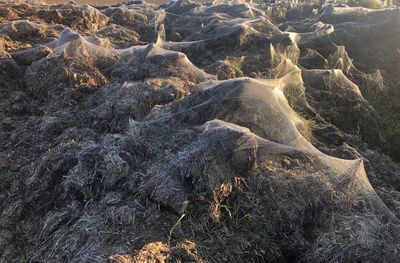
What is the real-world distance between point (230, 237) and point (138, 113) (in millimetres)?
2402

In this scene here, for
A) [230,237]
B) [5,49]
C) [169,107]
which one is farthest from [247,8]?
[230,237]

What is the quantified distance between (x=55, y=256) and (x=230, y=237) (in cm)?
142

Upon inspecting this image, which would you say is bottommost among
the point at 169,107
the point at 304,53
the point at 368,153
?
the point at 304,53

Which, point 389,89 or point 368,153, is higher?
point 368,153

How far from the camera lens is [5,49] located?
8039 millimetres

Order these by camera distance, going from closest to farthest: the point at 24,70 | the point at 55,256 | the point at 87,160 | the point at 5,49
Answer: the point at 55,256 < the point at 87,160 < the point at 24,70 < the point at 5,49

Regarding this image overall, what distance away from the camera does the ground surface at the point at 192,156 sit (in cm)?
394

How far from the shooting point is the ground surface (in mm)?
3936

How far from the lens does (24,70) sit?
742cm

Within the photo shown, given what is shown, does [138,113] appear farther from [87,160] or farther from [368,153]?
[368,153]

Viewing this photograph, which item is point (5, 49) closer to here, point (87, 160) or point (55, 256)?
point (87, 160)

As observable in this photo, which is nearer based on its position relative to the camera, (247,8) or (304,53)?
(304,53)

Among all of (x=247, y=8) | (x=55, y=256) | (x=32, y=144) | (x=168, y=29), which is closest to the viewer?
(x=55, y=256)

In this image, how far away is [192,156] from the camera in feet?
14.3
